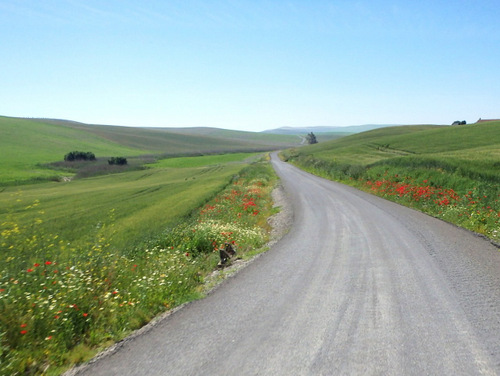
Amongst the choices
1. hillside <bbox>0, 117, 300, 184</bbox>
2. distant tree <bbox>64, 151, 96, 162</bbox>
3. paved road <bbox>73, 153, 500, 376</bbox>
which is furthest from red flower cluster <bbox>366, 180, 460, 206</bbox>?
distant tree <bbox>64, 151, 96, 162</bbox>

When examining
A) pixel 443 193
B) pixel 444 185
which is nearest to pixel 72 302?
pixel 443 193

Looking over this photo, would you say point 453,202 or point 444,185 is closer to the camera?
point 453,202

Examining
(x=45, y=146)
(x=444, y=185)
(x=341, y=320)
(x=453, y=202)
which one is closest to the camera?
(x=341, y=320)

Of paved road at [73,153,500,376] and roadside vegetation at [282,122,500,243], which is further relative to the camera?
roadside vegetation at [282,122,500,243]

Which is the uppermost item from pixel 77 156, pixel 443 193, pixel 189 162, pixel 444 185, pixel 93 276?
pixel 444 185

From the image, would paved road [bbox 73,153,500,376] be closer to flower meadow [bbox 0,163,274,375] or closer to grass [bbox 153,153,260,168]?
flower meadow [bbox 0,163,274,375]

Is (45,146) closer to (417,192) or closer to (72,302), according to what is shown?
(417,192)

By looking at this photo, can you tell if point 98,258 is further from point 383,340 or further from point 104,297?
point 383,340

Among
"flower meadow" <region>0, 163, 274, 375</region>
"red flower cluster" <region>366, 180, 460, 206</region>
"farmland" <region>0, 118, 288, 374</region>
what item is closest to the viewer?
"flower meadow" <region>0, 163, 274, 375</region>

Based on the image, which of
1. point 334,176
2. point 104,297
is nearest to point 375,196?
point 334,176

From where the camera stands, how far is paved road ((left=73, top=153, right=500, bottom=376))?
15.5 ft

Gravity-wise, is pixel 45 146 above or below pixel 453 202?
below

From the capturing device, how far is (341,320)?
6004 mm

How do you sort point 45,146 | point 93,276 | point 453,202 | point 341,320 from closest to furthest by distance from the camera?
1. point 341,320
2. point 93,276
3. point 453,202
4. point 45,146
